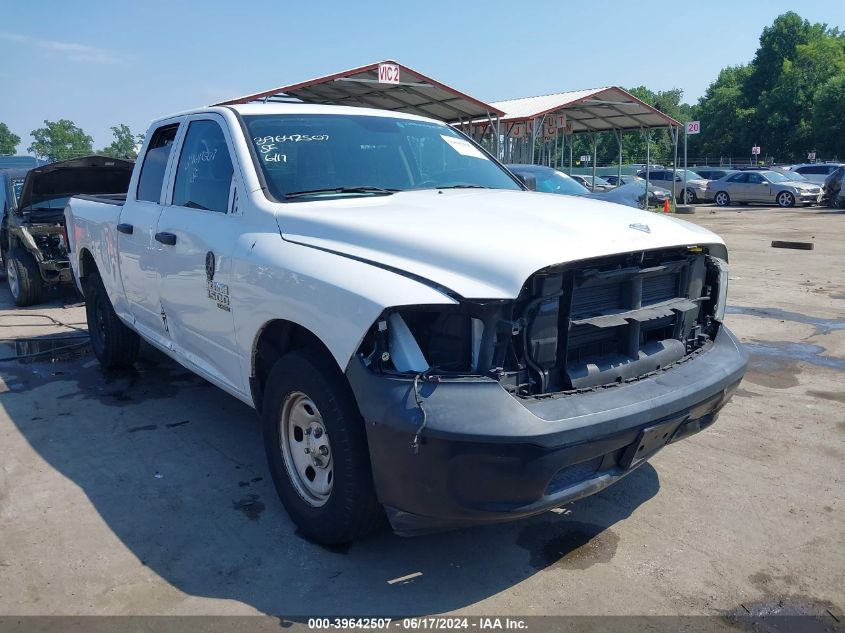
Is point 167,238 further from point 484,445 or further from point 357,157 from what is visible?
point 484,445

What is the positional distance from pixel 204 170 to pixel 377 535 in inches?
91.3

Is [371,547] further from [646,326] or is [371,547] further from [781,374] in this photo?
[781,374]

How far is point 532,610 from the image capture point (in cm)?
286

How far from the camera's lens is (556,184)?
1225cm

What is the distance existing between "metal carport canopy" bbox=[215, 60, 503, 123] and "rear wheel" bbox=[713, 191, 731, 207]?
16.3 m

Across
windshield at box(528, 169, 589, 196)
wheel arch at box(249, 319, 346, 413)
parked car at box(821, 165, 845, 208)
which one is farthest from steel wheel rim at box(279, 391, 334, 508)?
parked car at box(821, 165, 845, 208)

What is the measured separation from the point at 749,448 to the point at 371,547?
2505 mm

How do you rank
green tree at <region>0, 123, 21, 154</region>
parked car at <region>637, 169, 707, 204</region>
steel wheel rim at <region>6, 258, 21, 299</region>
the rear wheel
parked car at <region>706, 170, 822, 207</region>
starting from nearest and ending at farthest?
steel wheel rim at <region>6, 258, 21, 299</region> → parked car at <region>706, 170, 822, 207</region> → the rear wheel → parked car at <region>637, 169, 707, 204</region> → green tree at <region>0, 123, 21, 154</region>

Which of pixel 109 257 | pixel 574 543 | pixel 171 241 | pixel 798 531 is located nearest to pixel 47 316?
pixel 109 257

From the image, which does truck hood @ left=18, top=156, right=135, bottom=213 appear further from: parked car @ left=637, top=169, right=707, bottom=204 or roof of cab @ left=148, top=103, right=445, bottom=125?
parked car @ left=637, top=169, right=707, bottom=204

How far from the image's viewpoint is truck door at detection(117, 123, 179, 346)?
184 inches

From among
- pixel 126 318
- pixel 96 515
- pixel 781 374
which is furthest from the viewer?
pixel 781 374

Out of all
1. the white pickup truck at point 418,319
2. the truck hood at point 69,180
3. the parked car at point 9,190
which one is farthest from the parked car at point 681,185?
the white pickup truck at point 418,319

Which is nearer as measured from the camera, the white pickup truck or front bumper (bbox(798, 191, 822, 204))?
the white pickup truck
